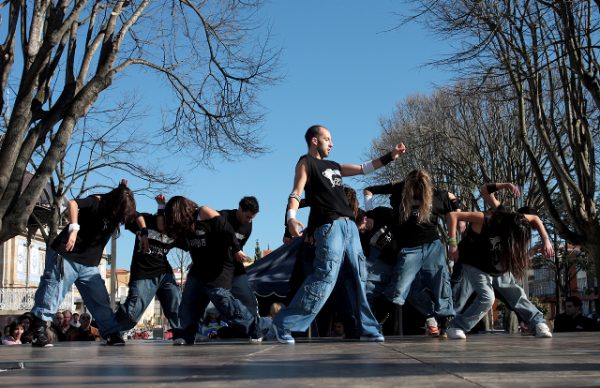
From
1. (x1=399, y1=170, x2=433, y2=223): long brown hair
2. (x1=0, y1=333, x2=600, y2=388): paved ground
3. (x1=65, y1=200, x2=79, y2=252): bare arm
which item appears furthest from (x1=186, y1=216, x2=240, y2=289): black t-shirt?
(x1=0, y1=333, x2=600, y2=388): paved ground

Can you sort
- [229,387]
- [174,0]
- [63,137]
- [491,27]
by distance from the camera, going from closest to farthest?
1. [229,387]
2. [63,137]
3. [491,27]
4. [174,0]

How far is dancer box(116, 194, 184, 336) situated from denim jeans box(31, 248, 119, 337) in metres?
0.47

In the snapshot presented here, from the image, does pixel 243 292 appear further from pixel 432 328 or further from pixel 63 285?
pixel 432 328

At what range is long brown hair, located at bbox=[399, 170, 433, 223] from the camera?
853 cm

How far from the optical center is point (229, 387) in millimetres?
3424

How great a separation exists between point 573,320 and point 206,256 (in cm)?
692

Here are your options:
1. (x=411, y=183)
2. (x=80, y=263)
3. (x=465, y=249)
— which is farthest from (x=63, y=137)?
(x=465, y=249)


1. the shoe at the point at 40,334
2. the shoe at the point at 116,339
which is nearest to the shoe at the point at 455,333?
the shoe at the point at 116,339

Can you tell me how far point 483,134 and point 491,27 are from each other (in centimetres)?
1427

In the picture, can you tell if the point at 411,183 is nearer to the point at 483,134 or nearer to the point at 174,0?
the point at 174,0

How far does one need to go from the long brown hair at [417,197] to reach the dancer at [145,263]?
100 inches

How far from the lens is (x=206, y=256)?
27.3ft

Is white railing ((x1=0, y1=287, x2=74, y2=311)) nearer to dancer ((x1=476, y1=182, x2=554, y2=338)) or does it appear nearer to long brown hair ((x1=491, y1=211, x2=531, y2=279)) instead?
dancer ((x1=476, y1=182, x2=554, y2=338))

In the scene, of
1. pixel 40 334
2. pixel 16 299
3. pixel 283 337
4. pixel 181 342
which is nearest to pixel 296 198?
pixel 283 337
